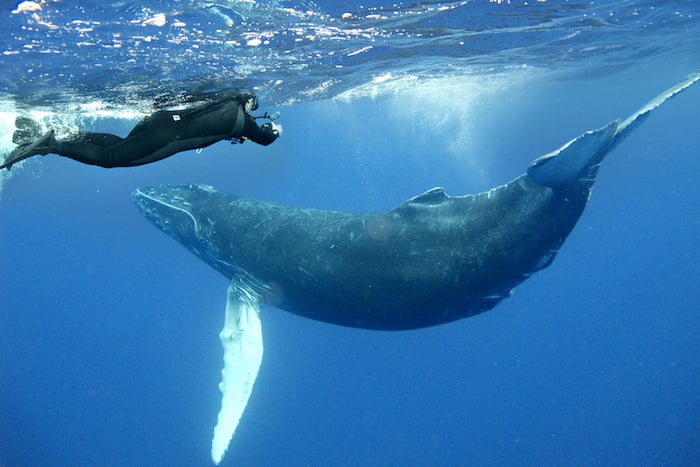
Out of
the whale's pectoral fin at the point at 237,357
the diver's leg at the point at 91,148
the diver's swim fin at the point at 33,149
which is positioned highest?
the diver's swim fin at the point at 33,149

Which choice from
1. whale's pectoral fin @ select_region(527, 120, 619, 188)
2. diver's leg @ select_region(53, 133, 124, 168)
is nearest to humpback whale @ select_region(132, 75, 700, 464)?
whale's pectoral fin @ select_region(527, 120, 619, 188)

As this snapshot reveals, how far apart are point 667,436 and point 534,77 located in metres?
28.7

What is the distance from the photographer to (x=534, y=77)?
29281mm

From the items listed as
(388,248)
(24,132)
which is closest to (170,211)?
(24,132)

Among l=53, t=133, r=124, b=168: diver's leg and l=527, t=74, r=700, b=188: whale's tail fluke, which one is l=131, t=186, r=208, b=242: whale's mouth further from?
l=527, t=74, r=700, b=188: whale's tail fluke

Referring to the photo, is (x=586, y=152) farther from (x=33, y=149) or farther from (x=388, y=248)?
(x=33, y=149)

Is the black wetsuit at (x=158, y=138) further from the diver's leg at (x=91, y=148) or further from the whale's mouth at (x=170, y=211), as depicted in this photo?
the whale's mouth at (x=170, y=211)

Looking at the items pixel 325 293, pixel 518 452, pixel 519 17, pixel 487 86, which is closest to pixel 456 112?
pixel 487 86

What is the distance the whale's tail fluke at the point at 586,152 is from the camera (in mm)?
5168

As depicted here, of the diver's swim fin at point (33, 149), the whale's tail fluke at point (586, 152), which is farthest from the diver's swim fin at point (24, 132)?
the whale's tail fluke at point (586, 152)

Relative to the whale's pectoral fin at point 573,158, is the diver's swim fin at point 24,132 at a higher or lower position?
higher

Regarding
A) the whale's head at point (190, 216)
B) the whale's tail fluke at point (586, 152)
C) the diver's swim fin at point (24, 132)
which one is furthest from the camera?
the whale's head at point (190, 216)

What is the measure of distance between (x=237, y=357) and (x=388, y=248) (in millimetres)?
3586

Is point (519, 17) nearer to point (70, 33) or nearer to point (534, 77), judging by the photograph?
point (70, 33)
